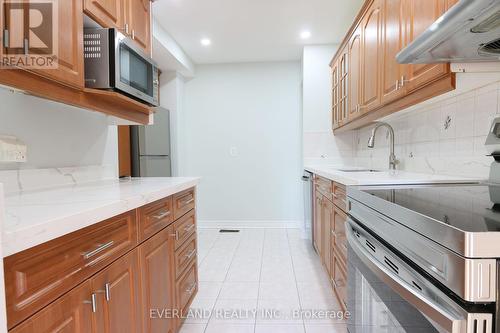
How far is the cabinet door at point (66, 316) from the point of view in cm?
61

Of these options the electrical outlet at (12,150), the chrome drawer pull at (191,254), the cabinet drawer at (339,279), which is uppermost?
the electrical outlet at (12,150)

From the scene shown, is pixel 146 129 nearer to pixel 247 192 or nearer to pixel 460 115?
pixel 247 192

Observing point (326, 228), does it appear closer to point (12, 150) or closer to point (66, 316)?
point (66, 316)

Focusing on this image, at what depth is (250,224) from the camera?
4078mm

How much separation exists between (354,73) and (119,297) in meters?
2.35

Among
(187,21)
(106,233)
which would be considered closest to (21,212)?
(106,233)

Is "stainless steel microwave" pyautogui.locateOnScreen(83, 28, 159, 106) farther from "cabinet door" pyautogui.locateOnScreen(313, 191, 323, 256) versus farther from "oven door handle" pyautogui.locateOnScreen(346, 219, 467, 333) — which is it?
"cabinet door" pyautogui.locateOnScreen(313, 191, 323, 256)

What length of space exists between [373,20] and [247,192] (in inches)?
109

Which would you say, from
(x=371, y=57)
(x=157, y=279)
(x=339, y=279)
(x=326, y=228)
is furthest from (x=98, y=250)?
(x=371, y=57)

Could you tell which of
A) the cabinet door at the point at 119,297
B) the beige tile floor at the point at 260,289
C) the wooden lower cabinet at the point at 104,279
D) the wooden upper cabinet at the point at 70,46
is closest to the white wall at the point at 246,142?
the beige tile floor at the point at 260,289

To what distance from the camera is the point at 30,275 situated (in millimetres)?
604

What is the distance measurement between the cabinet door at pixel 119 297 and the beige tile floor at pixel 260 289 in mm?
805

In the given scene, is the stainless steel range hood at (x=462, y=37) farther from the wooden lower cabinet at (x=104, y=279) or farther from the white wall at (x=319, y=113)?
the white wall at (x=319, y=113)

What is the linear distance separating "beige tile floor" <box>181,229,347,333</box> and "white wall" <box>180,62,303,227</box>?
2.38ft
